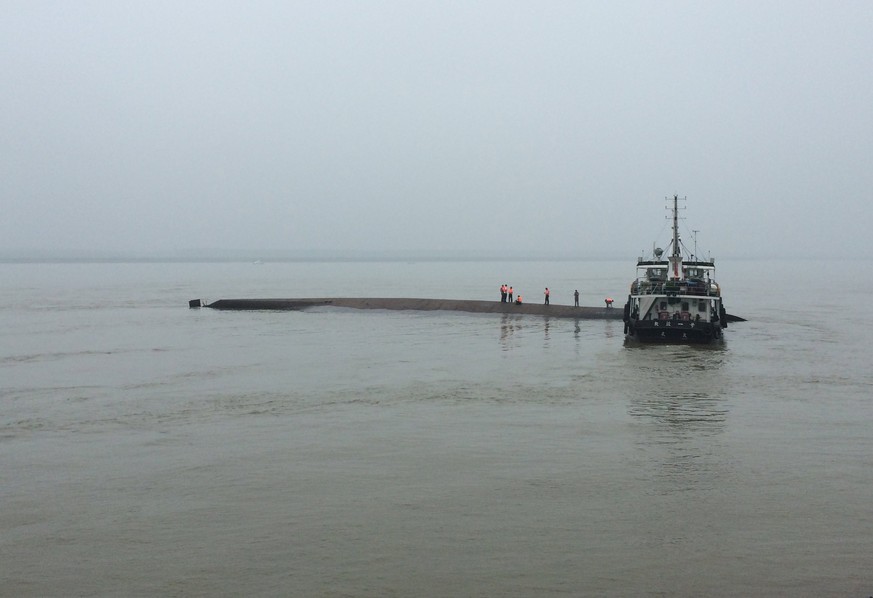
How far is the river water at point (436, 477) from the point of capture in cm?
1325

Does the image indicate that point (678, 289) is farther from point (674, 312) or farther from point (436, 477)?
point (436, 477)

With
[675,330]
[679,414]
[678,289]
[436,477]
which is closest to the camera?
[436,477]

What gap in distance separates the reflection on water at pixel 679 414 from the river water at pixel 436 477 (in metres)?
0.13

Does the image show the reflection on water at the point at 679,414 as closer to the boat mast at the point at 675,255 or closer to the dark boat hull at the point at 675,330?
the dark boat hull at the point at 675,330

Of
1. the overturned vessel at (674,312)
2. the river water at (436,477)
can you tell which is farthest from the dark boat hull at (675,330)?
the river water at (436,477)

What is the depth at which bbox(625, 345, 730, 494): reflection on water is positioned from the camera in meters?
19.0

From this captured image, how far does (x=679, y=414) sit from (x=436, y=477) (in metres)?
11.0

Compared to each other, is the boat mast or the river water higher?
the boat mast

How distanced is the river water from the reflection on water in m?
0.13

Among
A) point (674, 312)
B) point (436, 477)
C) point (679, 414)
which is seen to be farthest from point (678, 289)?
point (436, 477)

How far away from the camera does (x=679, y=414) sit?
85.9ft

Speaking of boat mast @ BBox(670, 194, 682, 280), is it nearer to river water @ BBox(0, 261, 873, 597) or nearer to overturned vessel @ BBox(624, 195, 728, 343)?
overturned vessel @ BBox(624, 195, 728, 343)

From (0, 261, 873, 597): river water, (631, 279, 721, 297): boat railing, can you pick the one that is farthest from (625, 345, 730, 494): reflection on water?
(631, 279, 721, 297): boat railing

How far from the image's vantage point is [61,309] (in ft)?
258
